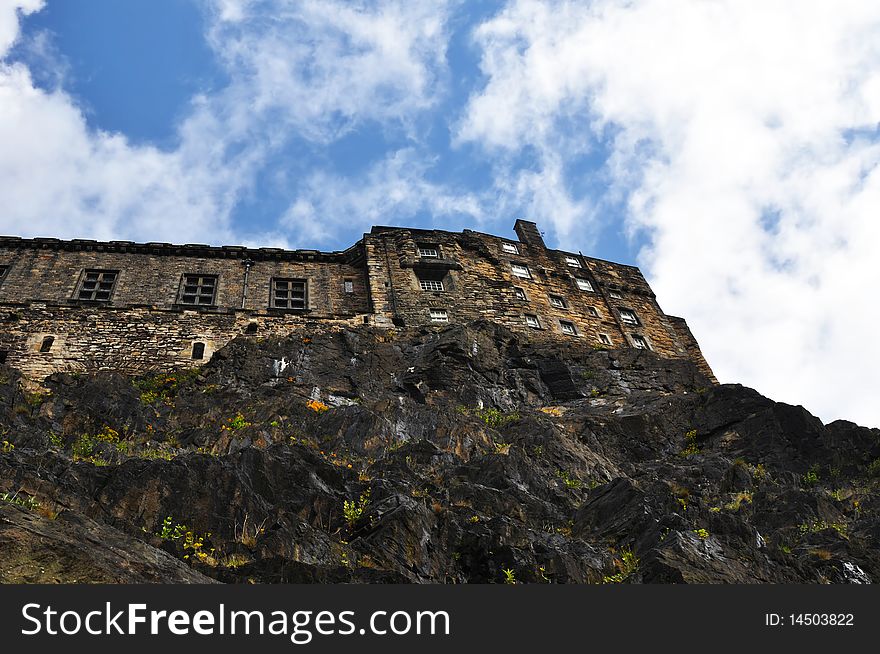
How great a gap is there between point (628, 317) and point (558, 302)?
3.38 meters

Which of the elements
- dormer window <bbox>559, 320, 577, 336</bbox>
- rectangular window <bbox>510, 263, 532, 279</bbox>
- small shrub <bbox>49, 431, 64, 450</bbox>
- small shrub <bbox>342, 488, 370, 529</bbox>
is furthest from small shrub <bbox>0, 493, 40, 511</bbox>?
rectangular window <bbox>510, 263, 532, 279</bbox>

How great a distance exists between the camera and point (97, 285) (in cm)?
2936

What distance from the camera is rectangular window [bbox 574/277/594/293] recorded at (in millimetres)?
35250

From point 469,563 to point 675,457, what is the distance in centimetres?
1003

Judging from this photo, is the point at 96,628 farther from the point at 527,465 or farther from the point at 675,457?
the point at 675,457

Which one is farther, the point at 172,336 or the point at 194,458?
the point at 172,336

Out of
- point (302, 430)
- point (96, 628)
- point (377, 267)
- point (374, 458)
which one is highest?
point (377, 267)

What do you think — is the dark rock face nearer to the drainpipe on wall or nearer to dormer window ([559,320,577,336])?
the drainpipe on wall

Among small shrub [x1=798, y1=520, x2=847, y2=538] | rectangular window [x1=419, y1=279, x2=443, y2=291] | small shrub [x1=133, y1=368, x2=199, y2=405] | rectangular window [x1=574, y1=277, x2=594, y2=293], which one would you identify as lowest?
small shrub [x1=798, y1=520, x2=847, y2=538]

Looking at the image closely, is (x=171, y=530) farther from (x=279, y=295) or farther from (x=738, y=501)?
(x=279, y=295)

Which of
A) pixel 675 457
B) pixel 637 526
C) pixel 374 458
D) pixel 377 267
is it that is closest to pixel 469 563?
pixel 637 526

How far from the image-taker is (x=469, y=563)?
11586 mm

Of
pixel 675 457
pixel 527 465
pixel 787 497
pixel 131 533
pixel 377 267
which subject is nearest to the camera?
pixel 131 533

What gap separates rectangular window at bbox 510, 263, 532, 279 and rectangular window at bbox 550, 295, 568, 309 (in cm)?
164
